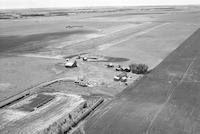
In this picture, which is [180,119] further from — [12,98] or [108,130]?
[12,98]

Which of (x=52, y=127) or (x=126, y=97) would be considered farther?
(x=126, y=97)

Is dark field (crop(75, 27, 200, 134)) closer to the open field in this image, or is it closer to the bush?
the open field

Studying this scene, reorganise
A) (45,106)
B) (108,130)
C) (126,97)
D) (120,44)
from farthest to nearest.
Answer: (120,44)
(126,97)
(45,106)
(108,130)

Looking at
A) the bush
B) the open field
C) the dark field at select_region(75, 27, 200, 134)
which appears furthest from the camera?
the bush

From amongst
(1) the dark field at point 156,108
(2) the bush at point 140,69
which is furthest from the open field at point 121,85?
(2) the bush at point 140,69

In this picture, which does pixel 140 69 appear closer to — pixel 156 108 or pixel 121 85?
pixel 121 85

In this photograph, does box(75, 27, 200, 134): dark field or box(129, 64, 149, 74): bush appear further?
box(129, 64, 149, 74): bush

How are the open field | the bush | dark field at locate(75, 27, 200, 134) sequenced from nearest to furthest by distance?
dark field at locate(75, 27, 200, 134) < the open field < the bush

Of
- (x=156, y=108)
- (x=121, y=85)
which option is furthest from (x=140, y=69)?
(x=156, y=108)

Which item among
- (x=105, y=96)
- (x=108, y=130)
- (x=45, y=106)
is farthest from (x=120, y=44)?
(x=108, y=130)

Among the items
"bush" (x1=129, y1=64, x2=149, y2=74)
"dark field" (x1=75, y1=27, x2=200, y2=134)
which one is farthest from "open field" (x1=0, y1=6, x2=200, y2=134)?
"bush" (x1=129, y1=64, x2=149, y2=74)

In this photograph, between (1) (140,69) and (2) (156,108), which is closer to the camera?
(2) (156,108)
